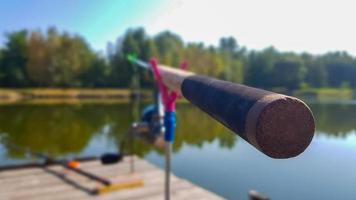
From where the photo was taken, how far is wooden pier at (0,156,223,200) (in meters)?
6.72

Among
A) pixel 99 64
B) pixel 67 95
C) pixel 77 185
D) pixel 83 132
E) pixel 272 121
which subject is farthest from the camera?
pixel 99 64

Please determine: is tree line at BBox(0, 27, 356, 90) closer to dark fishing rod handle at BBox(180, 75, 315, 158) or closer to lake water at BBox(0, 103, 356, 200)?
lake water at BBox(0, 103, 356, 200)

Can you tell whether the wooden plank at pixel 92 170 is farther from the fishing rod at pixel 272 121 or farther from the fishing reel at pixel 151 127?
the fishing rod at pixel 272 121

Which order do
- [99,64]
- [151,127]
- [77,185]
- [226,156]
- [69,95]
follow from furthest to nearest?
[99,64], [69,95], [226,156], [77,185], [151,127]

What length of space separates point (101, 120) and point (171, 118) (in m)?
26.7

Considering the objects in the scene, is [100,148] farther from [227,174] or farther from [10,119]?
[10,119]

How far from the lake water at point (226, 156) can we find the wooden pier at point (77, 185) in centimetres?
308

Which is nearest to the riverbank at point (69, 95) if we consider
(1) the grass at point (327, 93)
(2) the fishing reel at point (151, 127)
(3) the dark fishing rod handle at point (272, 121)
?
(1) the grass at point (327, 93)

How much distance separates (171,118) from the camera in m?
4.11

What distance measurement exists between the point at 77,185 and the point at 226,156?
10.2 metres

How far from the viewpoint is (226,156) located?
16.5 meters

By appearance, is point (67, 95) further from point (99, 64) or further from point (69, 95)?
point (99, 64)

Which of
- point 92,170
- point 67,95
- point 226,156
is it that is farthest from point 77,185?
point 67,95

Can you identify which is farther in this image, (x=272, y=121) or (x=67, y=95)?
(x=67, y=95)
